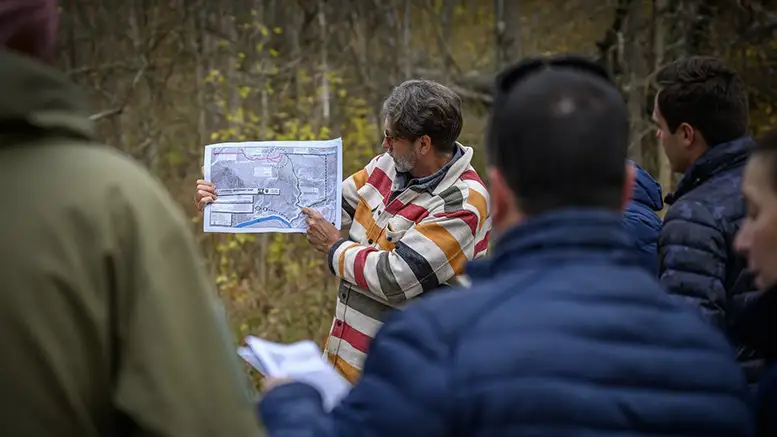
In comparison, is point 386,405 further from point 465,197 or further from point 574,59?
point 465,197

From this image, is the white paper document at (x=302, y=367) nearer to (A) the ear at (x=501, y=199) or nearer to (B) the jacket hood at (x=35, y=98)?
(A) the ear at (x=501, y=199)

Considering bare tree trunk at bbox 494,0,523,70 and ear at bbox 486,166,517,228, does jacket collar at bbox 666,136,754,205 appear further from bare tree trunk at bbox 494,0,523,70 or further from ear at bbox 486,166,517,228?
bare tree trunk at bbox 494,0,523,70

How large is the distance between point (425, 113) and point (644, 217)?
2.80 ft

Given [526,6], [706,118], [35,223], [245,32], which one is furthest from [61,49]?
[35,223]

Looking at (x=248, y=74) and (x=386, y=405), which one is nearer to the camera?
(x=386, y=405)

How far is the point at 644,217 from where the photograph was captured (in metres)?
3.25

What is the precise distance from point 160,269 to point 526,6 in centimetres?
593

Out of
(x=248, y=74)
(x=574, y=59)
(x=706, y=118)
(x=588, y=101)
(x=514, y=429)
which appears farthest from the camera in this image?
(x=248, y=74)

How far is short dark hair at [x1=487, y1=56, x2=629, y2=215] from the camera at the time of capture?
141cm

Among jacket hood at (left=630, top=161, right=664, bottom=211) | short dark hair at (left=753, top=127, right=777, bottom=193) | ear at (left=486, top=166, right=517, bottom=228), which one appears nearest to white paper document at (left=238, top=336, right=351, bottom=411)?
ear at (left=486, top=166, right=517, bottom=228)

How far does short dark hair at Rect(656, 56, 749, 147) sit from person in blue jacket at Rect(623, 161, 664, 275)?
0.36 meters

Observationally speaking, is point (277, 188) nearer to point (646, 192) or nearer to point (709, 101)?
point (646, 192)

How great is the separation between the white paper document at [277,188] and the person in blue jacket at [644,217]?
1.03m

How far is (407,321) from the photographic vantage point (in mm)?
1392
